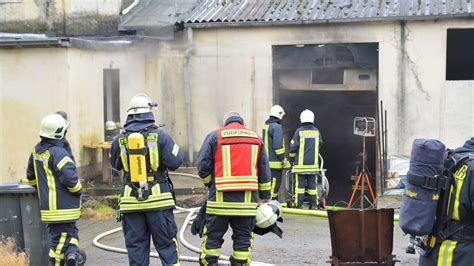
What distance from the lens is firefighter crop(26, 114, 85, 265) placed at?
23.3 feet

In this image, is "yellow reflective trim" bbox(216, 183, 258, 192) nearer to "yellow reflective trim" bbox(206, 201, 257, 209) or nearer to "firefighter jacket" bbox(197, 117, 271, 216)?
"firefighter jacket" bbox(197, 117, 271, 216)

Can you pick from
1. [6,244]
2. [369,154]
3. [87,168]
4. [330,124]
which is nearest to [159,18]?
[87,168]

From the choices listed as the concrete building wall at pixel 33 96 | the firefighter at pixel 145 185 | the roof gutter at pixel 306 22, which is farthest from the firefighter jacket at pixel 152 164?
the roof gutter at pixel 306 22

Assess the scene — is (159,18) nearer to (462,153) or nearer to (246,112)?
(246,112)

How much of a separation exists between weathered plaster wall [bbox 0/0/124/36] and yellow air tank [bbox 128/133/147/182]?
29.6 feet

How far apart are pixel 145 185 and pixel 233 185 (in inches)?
33.4

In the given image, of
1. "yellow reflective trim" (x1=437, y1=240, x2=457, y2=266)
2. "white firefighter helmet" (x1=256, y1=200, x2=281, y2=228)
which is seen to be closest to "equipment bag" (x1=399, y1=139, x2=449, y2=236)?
"yellow reflective trim" (x1=437, y1=240, x2=457, y2=266)

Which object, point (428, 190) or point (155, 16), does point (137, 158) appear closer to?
point (428, 190)

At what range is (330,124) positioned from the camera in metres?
16.8

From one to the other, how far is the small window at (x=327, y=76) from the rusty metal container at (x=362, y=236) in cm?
835

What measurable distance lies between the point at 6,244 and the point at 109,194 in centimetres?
488

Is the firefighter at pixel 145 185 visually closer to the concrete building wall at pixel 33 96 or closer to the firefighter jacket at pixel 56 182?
the firefighter jacket at pixel 56 182

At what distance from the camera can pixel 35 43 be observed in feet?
40.3

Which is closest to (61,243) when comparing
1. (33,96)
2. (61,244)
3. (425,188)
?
(61,244)
